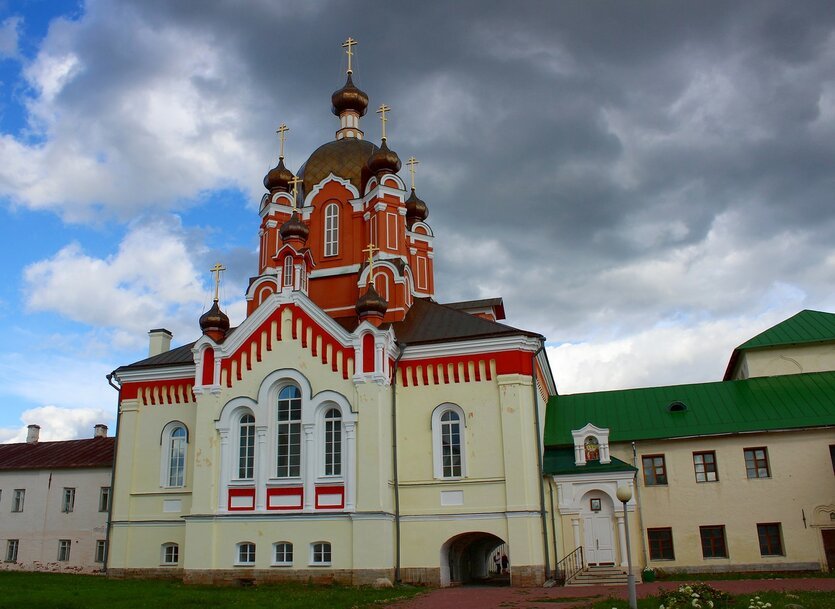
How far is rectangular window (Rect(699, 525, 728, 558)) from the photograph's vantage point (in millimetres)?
22391

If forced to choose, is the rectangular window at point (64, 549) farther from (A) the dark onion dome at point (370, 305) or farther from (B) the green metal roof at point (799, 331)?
(B) the green metal roof at point (799, 331)

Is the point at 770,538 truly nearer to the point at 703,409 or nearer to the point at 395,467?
the point at 703,409

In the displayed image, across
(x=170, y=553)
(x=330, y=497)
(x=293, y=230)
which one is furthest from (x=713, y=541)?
(x=170, y=553)

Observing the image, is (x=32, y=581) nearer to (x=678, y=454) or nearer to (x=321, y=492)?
(x=321, y=492)

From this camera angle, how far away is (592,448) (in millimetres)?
23016

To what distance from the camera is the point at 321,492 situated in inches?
871

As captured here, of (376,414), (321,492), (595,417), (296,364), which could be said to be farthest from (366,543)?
(595,417)

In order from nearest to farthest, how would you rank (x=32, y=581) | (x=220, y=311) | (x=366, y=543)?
(x=366, y=543)
(x=32, y=581)
(x=220, y=311)

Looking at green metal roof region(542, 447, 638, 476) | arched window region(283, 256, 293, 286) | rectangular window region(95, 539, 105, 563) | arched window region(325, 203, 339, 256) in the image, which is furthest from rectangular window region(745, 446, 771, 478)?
rectangular window region(95, 539, 105, 563)

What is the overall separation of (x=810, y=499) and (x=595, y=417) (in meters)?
6.58

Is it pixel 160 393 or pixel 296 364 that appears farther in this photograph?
pixel 160 393

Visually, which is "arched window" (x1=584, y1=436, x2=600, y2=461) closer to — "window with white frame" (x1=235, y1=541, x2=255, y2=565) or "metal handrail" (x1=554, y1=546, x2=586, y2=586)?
"metal handrail" (x1=554, y1=546, x2=586, y2=586)

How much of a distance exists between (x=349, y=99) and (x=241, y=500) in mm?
17404

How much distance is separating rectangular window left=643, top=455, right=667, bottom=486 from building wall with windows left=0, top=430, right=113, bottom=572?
1985 centimetres
